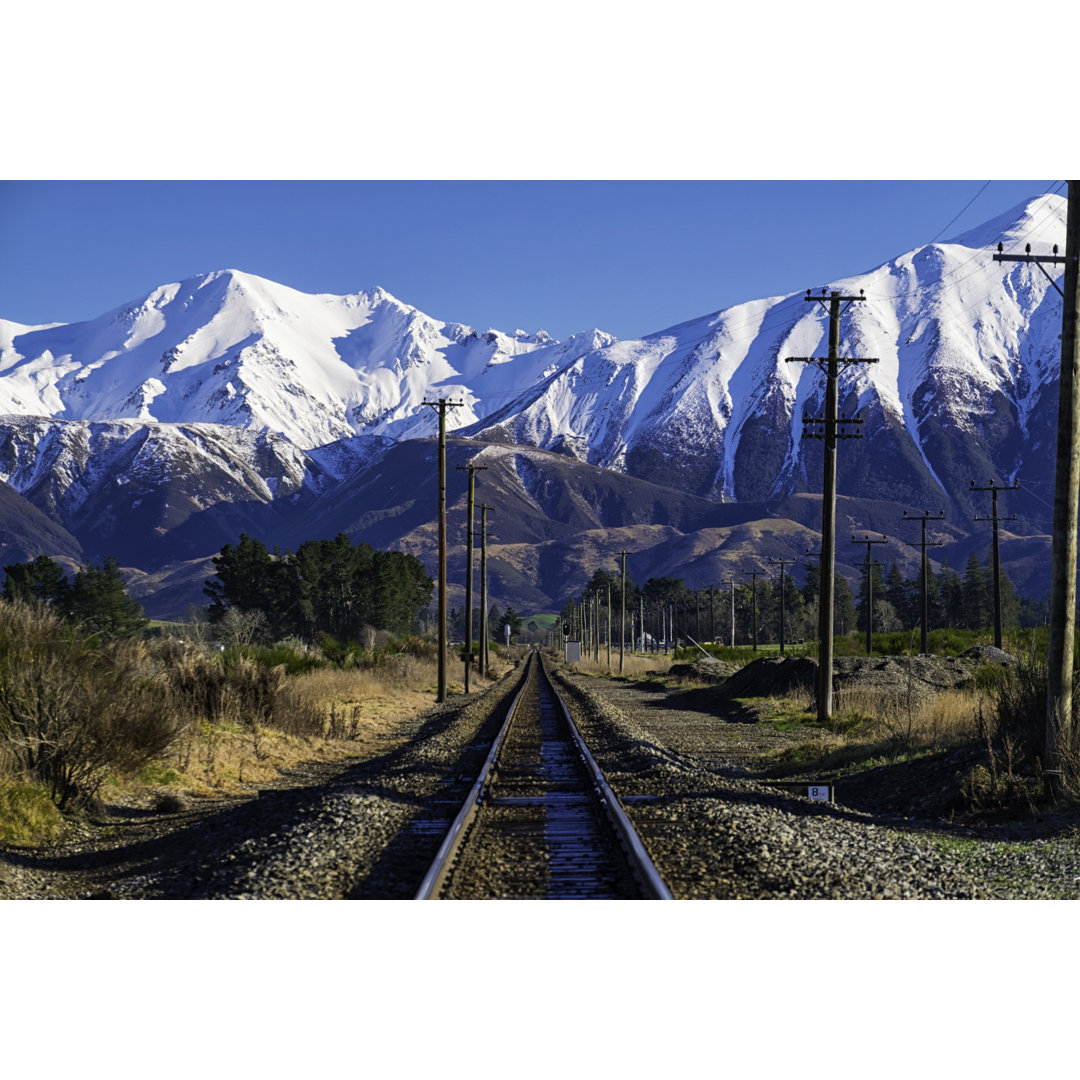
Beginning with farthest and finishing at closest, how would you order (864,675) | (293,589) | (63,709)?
1. (293,589)
2. (864,675)
3. (63,709)

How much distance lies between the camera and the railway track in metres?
9.34

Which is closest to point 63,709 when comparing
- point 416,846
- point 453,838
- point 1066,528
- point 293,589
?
point 416,846

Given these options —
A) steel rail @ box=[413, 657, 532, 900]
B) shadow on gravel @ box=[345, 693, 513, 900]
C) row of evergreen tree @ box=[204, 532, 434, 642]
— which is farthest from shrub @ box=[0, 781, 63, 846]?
row of evergreen tree @ box=[204, 532, 434, 642]

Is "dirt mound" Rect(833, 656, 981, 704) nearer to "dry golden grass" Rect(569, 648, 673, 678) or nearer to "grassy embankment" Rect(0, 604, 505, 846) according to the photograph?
"grassy embankment" Rect(0, 604, 505, 846)

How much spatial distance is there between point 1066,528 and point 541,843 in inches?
282

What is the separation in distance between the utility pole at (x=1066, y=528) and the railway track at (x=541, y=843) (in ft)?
16.4

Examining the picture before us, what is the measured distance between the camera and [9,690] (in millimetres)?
13203

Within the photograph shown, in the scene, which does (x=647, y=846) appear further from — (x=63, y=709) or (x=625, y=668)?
(x=625, y=668)

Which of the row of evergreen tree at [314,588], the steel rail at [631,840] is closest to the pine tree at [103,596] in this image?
the row of evergreen tree at [314,588]

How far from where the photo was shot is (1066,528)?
1402 centimetres

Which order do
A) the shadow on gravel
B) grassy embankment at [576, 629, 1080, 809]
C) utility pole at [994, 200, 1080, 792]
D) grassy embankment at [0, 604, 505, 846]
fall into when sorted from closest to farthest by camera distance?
the shadow on gravel, grassy embankment at [0, 604, 505, 846], utility pole at [994, 200, 1080, 792], grassy embankment at [576, 629, 1080, 809]

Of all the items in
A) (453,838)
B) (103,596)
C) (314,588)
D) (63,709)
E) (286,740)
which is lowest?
(314,588)

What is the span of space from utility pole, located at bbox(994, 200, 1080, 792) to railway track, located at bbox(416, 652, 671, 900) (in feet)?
16.4

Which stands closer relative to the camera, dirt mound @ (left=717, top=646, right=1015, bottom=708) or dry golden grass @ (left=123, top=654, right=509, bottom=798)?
dry golden grass @ (left=123, top=654, right=509, bottom=798)
